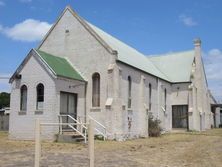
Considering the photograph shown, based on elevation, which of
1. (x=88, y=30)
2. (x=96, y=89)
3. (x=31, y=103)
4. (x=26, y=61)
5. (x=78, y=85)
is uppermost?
(x=88, y=30)

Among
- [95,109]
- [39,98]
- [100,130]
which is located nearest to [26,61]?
[39,98]

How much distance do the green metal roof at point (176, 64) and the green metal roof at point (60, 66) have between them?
2071 centimetres

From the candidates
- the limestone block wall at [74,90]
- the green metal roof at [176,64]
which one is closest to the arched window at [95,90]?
the limestone block wall at [74,90]

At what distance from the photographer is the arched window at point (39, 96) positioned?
1067 inches

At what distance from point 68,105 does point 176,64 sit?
2644 cm

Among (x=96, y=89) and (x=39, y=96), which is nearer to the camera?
(x=39, y=96)

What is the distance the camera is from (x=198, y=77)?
48.7 metres

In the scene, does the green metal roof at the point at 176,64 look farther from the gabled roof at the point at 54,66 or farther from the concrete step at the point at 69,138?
the concrete step at the point at 69,138

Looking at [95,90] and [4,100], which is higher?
[4,100]

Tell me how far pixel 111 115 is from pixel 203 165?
1423 cm

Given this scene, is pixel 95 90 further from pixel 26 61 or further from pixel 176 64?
pixel 176 64

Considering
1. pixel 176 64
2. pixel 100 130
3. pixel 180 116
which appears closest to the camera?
pixel 100 130

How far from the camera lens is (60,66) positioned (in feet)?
93.6

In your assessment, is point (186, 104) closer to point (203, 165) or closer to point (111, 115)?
point (111, 115)
